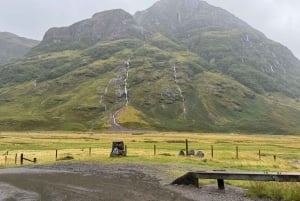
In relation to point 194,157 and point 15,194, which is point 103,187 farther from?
point 194,157

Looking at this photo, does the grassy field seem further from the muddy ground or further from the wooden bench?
the muddy ground

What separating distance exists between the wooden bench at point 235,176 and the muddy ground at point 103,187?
2.47ft

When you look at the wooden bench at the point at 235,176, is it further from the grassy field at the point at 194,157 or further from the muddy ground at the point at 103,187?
the muddy ground at the point at 103,187

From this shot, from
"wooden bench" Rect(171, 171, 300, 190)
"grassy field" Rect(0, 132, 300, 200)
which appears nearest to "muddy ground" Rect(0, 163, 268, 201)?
"wooden bench" Rect(171, 171, 300, 190)

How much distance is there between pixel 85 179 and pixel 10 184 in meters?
6.07

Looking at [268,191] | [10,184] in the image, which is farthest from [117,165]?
[268,191]

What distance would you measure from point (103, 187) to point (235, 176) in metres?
9.90

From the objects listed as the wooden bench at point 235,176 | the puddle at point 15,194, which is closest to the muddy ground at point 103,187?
the puddle at point 15,194

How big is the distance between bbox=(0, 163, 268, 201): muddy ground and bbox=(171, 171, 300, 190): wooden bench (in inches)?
29.7

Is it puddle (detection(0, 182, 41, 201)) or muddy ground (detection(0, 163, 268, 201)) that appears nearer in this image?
muddy ground (detection(0, 163, 268, 201))

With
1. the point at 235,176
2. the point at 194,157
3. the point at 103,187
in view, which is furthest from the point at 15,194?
the point at 194,157

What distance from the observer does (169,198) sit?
80.1ft

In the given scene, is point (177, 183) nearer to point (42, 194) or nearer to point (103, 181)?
point (103, 181)

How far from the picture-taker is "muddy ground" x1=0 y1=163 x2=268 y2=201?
2528 centimetres
